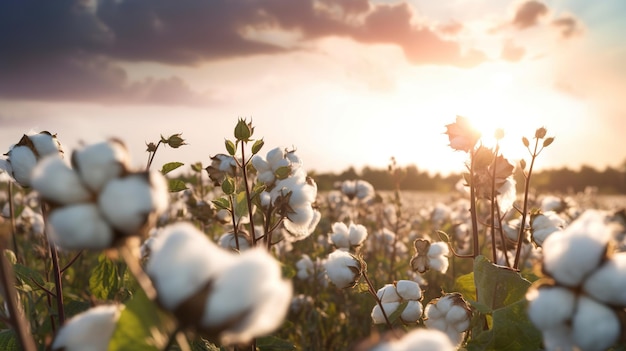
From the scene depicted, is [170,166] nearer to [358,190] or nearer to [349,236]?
[349,236]

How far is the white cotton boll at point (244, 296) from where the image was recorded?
2.88 feet

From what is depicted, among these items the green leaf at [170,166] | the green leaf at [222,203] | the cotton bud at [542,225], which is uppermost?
the green leaf at [170,166]

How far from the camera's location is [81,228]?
0.99 m

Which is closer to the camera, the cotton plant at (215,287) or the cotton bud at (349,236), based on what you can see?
the cotton plant at (215,287)

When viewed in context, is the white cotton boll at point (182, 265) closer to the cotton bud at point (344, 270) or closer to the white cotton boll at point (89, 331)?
the white cotton boll at point (89, 331)

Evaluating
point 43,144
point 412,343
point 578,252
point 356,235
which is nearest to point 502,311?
point 578,252

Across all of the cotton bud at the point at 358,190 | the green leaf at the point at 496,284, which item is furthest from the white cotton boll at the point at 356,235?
the cotton bud at the point at 358,190

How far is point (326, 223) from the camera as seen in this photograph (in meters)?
6.80

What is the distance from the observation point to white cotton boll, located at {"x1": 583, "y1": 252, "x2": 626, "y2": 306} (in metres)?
1.03

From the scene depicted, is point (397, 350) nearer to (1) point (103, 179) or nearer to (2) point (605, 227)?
(2) point (605, 227)

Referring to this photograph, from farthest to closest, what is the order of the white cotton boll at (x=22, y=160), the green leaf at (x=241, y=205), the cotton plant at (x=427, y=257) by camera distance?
the cotton plant at (x=427, y=257) → the green leaf at (x=241, y=205) → the white cotton boll at (x=22, y=160)

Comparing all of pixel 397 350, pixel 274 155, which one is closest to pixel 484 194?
pixel 274 155

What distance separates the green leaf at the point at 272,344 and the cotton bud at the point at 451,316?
3.03ft

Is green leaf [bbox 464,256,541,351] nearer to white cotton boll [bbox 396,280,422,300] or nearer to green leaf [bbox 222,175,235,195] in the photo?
white cotton boll [bbox 396,280,422,300]
